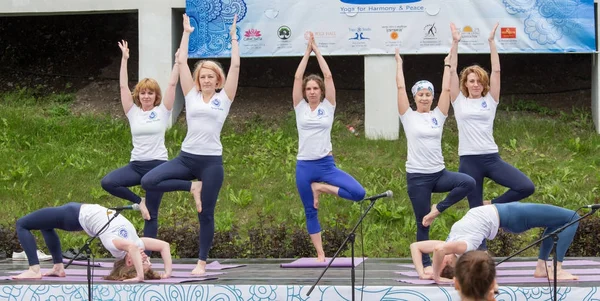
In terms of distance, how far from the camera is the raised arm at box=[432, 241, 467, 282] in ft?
22.6

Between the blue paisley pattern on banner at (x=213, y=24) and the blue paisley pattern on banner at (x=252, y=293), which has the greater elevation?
the blue paisley pattern on banner at (x=213, y=24)

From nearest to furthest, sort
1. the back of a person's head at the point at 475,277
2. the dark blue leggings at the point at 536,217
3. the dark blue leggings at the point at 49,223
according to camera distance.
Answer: the back of a person's head at the point at 475,277 → the dark blue leggings at the point at 536,217 → the dark blue leggings at the point at 49,223

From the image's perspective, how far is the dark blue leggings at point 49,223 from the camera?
24.7 ft

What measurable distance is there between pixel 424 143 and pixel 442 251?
120 cm

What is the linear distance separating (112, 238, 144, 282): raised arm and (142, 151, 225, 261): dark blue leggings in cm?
74

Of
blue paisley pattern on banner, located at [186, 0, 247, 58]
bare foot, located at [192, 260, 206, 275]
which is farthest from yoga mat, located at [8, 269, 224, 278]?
blue paisley pattern on banner, located at [186, 0, 247, 58]

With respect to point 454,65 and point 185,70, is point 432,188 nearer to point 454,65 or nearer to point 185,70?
point 454,65

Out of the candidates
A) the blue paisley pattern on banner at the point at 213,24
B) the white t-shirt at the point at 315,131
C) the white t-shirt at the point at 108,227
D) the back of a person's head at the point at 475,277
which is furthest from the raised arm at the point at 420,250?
the blue paisley pattern on banner at the point at 213,24

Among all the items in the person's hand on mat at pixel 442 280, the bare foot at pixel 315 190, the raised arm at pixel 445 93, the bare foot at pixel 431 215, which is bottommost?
the person's hand on mat at pixel 442 280

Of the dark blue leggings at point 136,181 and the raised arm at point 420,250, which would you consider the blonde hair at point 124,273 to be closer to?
the dark blue leggings at point 136,181

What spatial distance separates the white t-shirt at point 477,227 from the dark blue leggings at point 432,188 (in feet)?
2.19

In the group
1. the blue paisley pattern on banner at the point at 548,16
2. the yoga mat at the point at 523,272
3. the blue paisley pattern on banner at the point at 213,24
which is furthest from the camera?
the blue paisley pattern on banner at the point at 213,24

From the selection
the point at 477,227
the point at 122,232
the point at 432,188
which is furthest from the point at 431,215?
the point at 122,232

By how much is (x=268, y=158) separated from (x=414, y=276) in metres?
5.73
